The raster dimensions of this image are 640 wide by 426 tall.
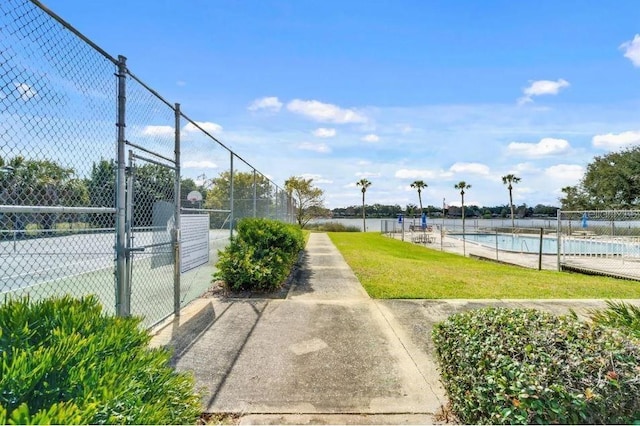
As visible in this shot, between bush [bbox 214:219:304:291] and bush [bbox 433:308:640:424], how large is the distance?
168 inches

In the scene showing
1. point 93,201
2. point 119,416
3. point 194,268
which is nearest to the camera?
point 119,416

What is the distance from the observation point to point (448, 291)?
22.1 feet

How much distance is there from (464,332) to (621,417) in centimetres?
92

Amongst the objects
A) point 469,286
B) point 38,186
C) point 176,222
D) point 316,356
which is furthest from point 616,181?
point 38,186

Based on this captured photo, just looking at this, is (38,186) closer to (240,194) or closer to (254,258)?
(254,258)

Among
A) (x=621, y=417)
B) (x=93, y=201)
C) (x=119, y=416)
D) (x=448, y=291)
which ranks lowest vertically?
(x=448, y=291)

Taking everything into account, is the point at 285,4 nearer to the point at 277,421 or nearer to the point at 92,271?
the point at 92,271

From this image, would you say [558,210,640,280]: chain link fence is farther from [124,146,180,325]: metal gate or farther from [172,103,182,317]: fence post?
[124,146,180,325]: metal gate

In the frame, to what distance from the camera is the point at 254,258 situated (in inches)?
259

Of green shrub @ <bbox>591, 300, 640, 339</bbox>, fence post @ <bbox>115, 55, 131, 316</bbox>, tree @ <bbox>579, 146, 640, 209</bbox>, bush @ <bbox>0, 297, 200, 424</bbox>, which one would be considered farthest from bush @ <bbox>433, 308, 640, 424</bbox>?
Answer: tree @ <bbox>579, 146, 640, 209</bbox>

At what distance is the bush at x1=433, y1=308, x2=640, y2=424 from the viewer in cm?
179

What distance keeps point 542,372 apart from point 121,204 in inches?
140

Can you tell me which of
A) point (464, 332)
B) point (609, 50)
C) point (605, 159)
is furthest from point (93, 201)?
point (605, 159)

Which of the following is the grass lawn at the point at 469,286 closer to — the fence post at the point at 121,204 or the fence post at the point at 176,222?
A: the fence post at the point at 176,222
